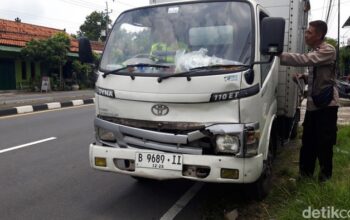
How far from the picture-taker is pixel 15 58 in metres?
25.8

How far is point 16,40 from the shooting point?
996 inches

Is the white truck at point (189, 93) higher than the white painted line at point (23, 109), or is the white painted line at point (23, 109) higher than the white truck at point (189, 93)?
the white truck at point (189, 93)

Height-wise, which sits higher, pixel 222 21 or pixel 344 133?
pixel 222 21

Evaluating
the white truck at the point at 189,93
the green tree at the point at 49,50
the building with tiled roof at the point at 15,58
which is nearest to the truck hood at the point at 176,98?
the white truck at the point at 189,93

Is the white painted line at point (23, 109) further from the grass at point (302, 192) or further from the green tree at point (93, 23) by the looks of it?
the green tree at point (93, 23)

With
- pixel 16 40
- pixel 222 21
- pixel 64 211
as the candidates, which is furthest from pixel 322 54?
pixel 16 40

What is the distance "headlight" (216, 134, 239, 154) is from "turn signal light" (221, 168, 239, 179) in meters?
0.17

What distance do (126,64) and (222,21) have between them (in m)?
1.05

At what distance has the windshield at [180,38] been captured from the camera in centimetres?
387

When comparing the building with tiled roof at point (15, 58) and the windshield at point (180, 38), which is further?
the building with tiled roof at point (15, 58)

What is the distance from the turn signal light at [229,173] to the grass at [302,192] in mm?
552

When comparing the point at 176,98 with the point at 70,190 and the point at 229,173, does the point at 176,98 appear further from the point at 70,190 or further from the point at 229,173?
the point at 70,190

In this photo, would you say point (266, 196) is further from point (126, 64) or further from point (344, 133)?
point (344, 133)

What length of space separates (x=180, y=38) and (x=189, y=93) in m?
0.73
